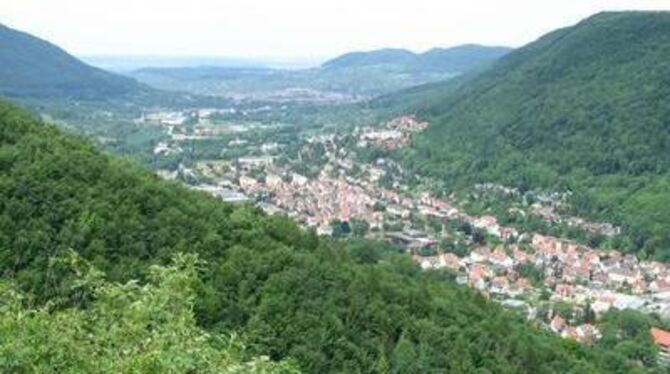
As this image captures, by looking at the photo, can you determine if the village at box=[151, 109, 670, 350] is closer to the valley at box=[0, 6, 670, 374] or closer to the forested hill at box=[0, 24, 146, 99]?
the valley at box=[0, 6, 670, 374]

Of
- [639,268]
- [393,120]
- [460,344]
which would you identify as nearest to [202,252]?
[460,344]

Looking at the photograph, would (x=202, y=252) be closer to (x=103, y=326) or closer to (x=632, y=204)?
(x=103, y=326)

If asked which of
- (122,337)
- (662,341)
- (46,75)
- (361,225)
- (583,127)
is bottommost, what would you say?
(46,75)

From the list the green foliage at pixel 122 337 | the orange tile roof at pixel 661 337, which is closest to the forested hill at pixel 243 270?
the orange tile roof at pixel 661 337

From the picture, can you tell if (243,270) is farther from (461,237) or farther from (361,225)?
(361,225)

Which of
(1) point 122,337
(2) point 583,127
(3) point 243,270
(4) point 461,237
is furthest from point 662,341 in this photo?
(2) point 583,127

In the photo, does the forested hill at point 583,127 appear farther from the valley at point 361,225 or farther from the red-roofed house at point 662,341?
the red-roofed house at point 662,341
